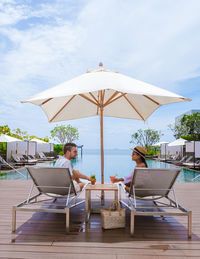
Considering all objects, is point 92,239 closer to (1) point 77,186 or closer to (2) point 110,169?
(1) point 77,186

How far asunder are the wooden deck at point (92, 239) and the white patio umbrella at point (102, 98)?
121 cm

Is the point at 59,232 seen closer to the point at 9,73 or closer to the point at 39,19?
the point at 39,19

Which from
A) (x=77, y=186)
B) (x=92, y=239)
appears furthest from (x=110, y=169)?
(x=92, y=239)

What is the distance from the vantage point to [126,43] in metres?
11.7

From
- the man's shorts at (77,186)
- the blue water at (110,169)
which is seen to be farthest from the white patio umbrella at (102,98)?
the blue water at (110,169)

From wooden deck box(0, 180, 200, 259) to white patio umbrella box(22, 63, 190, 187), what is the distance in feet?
3.95

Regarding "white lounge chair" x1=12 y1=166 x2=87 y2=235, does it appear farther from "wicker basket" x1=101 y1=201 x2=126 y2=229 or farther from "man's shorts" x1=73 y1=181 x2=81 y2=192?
"wicker basket" x1=101 y1=201 x2=126 y2=229

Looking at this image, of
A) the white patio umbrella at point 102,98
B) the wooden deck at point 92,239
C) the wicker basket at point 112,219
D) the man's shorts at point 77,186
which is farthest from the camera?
the man's shorts at point 77,186

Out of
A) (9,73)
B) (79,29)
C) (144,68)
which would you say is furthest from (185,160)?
(9,73)

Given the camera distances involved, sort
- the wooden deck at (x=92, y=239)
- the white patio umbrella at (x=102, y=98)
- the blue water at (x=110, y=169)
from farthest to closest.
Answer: the blue water at (x=110, y=169)
the white patio umbrella at (x=102, y=98)
the wooden deck at (x=92, y=239)

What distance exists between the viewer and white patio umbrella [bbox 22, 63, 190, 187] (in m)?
3.36

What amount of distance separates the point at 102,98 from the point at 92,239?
2.37 m

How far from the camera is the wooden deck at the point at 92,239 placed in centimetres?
254

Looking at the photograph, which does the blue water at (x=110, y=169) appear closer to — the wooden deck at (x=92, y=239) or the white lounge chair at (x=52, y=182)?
the white lounge chair at (x=52, y=182)
